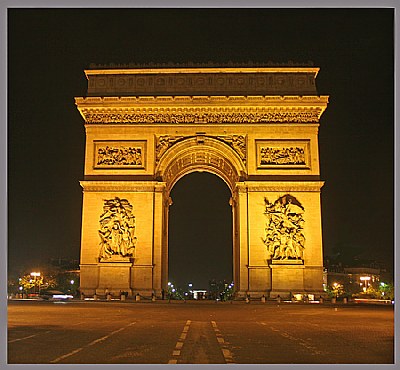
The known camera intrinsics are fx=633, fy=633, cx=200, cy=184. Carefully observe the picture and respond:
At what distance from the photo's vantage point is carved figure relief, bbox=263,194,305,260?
1451 inches

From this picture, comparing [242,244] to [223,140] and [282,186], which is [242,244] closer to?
[282,186]

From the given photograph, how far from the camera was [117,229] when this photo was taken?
37.5 m

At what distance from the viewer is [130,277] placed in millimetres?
36875

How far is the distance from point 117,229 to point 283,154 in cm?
1094

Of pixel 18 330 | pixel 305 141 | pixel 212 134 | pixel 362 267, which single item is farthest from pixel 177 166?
pixel 362 267

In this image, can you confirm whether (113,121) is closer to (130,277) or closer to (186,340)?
(130,277)

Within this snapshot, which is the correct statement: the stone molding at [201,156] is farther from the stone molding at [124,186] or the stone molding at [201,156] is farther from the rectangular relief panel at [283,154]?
the rectangular relief panel at [283,154]

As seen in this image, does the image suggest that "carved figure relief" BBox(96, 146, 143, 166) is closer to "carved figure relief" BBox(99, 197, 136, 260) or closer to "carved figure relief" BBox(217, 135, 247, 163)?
"carved figure relief" BBox(99, 197, 136, 260)

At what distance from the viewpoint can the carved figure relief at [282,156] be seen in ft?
125

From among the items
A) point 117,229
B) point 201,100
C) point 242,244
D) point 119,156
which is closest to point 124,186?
point 119,156

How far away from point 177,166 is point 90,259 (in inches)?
352

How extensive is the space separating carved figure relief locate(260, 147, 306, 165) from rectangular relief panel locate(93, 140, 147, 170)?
7.30 m

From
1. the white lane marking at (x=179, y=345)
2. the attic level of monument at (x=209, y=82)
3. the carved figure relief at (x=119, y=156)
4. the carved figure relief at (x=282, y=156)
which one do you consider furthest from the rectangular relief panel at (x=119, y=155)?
the white lane marking at (x=179, y=345)

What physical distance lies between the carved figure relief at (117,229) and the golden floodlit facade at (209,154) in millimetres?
59
